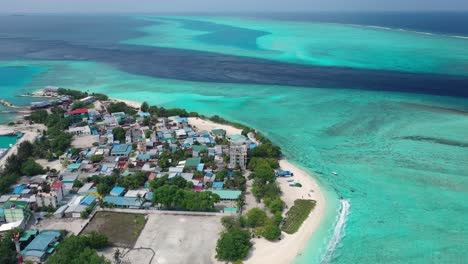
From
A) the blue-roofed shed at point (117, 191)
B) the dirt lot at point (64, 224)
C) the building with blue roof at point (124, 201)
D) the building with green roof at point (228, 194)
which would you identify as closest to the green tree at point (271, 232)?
the building with green roof at point (228, 194)

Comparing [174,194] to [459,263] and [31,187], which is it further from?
[459,263]

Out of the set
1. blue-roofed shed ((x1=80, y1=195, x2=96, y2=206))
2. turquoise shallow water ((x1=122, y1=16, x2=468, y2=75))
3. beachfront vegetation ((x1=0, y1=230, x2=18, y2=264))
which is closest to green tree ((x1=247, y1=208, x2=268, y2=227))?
blue-roofed shed ((x1=80, y1=195, x2=96, y2=206))

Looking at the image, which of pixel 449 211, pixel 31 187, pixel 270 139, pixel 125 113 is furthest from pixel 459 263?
pixel 125 113

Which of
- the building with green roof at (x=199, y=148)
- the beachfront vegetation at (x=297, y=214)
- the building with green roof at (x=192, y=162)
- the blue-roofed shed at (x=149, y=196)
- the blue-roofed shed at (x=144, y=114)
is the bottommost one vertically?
the beachfront vegetation at (x=297, y=214)

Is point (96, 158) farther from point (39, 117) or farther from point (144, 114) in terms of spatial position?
point (39, 117)

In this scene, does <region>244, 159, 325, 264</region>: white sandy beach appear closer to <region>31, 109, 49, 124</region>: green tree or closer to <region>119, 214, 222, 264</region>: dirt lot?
<region>119, 214, 222, 264</region>: dirt lot

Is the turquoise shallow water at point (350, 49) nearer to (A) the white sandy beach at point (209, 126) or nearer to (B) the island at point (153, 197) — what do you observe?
(A) the white sandy beach at point (209, 126)
